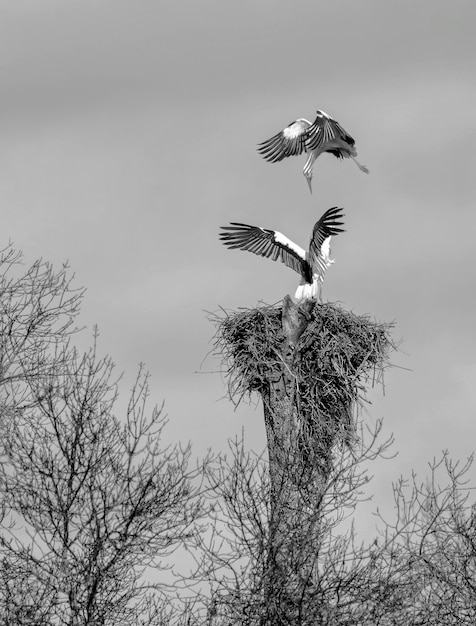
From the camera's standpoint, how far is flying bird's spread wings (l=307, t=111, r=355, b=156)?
17.7 meters

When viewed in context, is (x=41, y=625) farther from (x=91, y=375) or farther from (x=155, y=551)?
(x=91, y=375)

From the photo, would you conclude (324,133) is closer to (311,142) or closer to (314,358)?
(311,142)

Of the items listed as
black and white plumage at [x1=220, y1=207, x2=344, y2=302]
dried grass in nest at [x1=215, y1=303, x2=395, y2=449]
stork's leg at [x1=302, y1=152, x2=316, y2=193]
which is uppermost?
stork's leg at [x1=302, y1=152, x2=316, y2=193]

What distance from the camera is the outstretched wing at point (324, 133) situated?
698 inches

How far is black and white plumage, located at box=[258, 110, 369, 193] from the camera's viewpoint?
58.1 ft

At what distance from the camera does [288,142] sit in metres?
18.2

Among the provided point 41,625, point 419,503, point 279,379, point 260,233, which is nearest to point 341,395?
point 279,379

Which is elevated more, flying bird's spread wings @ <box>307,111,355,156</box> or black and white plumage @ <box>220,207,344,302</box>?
flying bird's spread wings @ <box>307,111,355,156</box>

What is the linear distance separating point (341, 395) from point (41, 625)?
19.0 ft

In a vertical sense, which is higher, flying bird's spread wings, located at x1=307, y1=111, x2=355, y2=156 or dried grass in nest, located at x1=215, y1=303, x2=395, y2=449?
flying bird's spread wings, located at x1=307, y1=111, x2=355, y2=156

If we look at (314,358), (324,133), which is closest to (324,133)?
(324,133)

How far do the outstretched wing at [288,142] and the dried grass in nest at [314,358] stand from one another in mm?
2801

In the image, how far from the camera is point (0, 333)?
565 inches

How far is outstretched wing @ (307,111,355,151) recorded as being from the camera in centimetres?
1772
